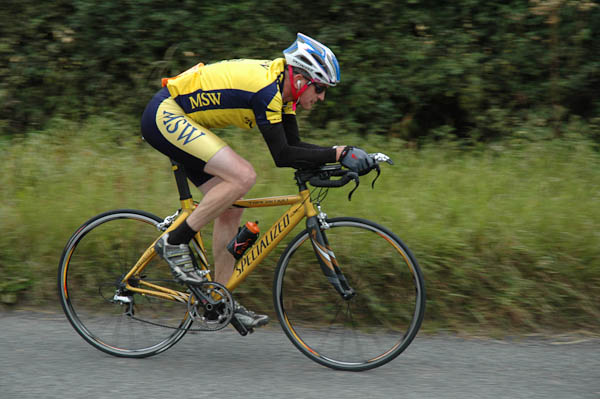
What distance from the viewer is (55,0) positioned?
9109 millimetres

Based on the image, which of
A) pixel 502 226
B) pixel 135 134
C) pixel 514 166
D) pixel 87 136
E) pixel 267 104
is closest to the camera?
pixel 267 104

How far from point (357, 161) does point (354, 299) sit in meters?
1.13

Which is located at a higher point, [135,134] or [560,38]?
[560,38]

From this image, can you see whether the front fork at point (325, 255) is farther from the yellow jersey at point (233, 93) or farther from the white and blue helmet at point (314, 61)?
the white and blue helmet at point (314, 61)

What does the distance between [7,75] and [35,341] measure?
5.69 meters

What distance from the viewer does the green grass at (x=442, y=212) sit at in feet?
15.3

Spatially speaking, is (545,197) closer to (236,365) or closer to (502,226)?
(502,226)

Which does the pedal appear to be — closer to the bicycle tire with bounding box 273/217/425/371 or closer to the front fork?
the bicycle tire with bounding box 273/217/425/371

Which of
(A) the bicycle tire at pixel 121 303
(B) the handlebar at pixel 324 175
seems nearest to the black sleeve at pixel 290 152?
(B) the handlebar at pixel 324 175

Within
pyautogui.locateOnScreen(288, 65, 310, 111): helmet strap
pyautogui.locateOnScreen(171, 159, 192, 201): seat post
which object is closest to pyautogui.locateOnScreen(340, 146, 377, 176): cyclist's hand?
pyautogui.locateOnScreen(288, 65, 310, 111): helmet strap

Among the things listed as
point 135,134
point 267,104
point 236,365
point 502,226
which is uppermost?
point 267,104

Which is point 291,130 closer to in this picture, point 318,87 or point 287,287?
point 318,87

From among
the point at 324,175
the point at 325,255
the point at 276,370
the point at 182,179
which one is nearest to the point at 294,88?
the point at 324,175

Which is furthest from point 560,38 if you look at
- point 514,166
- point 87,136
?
point 87,136
